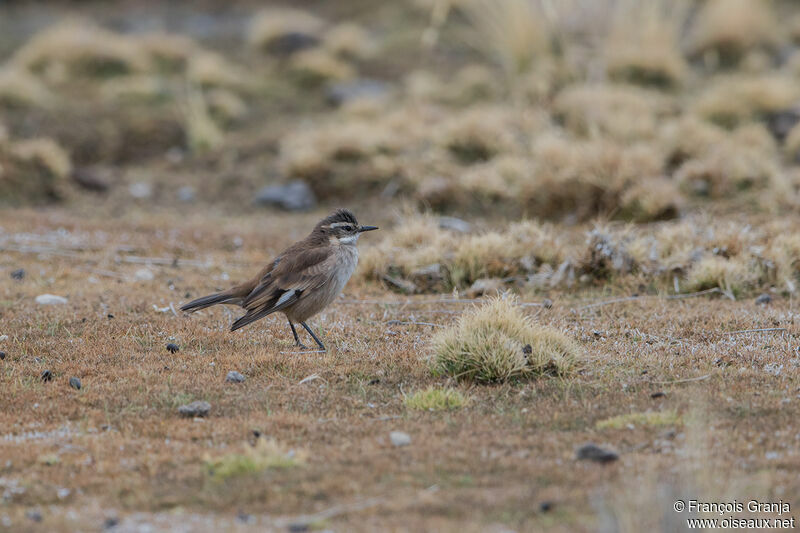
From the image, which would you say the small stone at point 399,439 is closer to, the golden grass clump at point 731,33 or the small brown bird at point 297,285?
the small brown bird at point 297,285

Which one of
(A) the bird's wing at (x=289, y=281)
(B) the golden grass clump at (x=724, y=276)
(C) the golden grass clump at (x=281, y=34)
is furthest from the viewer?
(C) the golden grass clump at (x=281, y=34)

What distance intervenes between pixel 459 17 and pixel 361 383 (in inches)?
842

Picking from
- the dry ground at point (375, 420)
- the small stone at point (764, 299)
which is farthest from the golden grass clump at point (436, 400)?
the small stone at point (764, 299)

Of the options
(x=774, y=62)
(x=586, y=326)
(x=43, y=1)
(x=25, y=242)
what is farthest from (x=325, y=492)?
(x=43, y=1)

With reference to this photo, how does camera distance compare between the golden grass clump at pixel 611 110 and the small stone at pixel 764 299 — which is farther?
the golden grass clump at pixel 611 110

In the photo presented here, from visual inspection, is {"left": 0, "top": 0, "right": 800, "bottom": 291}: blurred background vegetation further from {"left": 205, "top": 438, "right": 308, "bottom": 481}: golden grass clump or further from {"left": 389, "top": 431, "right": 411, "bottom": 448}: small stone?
{"left": 205, "top": 438, "right": 308, "bottom": 481}: golden grass clump

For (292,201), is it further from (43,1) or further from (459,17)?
(43,1)

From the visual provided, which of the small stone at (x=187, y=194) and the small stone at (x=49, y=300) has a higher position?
the small stone at (x=187, y=194)

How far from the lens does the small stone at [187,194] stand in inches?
652

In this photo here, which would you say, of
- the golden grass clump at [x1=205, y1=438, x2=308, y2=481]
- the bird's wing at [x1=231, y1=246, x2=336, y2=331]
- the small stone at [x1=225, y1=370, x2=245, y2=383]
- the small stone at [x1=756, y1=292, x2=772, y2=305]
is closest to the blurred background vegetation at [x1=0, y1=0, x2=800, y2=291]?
the small stone at [x1=756, y1=292, x2=772, y2=305]

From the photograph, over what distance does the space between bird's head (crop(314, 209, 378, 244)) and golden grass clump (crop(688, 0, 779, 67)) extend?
16.3 metres

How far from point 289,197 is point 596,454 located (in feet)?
37.3

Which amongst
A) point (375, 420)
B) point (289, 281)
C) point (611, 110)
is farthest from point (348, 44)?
point (375, 420)

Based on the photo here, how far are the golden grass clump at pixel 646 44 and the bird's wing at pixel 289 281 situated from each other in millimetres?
14499
